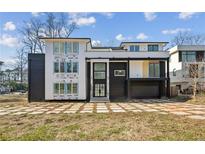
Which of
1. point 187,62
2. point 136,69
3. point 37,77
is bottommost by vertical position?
point 37,77

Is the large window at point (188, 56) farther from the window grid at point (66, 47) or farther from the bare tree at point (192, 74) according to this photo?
the window grid at point (66, 47)

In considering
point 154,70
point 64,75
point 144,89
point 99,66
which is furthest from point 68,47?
point 154,70

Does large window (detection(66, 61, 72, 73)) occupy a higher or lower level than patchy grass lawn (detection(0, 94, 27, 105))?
higher

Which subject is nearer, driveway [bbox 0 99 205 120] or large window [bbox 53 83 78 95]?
driveway [bbox 0 99 205 120]

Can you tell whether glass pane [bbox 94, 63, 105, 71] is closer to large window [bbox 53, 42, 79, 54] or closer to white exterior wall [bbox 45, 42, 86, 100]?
white exterior wall [bbox 45, 42, 86, 100]

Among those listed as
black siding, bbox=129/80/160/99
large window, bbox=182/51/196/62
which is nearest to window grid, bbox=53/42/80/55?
black siding, bbox=129/80/160/99

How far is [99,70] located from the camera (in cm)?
2298

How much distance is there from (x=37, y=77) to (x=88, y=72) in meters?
5.00

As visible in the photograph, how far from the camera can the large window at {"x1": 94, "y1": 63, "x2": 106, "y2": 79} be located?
22953 millimetres

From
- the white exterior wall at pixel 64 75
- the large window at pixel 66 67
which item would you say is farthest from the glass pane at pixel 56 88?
the large window at pixel 66 67

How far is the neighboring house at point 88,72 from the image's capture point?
21.9 meters

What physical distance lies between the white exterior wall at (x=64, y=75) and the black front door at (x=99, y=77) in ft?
4.60

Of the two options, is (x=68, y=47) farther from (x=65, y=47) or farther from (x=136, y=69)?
(x=136, y=69)
